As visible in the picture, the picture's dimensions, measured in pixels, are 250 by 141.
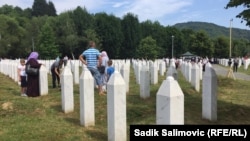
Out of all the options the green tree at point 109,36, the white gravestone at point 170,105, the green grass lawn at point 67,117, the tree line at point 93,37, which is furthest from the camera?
the green tree at point 109,36

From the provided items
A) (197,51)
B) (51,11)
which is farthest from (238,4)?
(51,11)

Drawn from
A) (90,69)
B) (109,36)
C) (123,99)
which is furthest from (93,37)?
(123,99)

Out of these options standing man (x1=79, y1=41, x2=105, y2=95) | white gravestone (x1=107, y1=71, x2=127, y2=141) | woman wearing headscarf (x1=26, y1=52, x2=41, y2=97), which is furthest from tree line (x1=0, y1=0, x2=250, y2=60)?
white gravestone (x1=107, y1=71, x2=127, y2=141)

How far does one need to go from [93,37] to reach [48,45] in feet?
29.7

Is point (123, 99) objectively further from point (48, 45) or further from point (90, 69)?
point (48, 45)

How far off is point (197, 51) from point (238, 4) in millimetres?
92776

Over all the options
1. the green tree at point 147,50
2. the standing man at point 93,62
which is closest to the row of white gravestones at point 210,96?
the standing man at point 93,62

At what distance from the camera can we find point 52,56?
76.2 metres

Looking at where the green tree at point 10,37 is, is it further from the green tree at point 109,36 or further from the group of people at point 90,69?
the group of people at point 90,69

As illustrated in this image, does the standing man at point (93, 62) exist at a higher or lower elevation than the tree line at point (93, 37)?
A: lower

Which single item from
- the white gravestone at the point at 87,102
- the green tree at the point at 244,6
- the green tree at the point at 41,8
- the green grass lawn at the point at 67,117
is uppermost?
the green tree at the point at 41,8

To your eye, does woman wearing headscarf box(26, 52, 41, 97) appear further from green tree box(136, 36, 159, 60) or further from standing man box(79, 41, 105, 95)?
green tree box(136, 36, 159, 60)

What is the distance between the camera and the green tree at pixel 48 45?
2987 inches

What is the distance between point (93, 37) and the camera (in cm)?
7688
